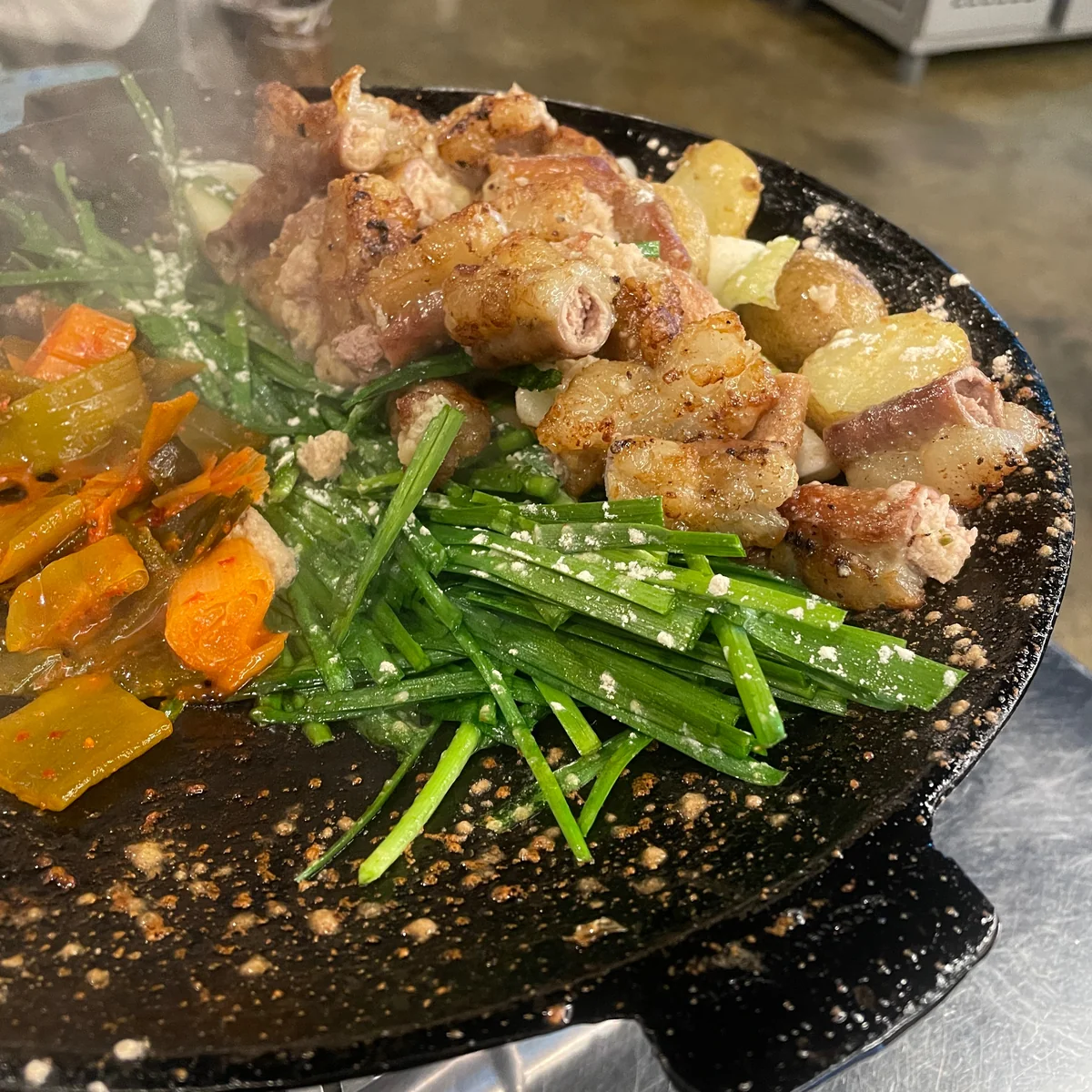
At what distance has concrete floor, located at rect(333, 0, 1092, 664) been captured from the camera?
614cm

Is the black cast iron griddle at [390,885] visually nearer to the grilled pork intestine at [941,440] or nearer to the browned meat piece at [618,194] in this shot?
the grilled pork intestine at [941,440]

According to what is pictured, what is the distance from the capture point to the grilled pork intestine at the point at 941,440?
78.7 inches

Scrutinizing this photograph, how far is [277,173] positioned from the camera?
8.89 ft

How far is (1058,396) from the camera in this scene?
16.2 ft

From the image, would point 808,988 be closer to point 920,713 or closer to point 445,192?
point 920,713

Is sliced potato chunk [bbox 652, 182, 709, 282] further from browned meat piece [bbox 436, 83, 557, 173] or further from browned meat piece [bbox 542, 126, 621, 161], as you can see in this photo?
browned meat piece [bbox 436, 83, 557, 173]

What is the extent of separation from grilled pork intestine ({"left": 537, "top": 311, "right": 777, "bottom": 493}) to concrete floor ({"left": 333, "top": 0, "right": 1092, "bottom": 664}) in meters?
4.02

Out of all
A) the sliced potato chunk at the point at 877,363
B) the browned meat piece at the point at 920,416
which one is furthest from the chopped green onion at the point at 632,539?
the sliced potato chunk at the point at 877,363

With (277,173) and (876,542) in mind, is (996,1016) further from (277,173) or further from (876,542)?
(277,173)

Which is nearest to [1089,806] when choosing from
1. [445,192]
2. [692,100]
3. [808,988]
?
[808,988]

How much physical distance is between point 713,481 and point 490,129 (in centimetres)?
135

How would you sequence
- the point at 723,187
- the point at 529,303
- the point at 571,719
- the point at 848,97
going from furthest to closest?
1. the point at 848,97
2. the point at 723,187
3. the point at 529,303
4. the point at 571,719

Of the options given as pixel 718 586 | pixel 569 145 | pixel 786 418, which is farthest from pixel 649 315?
pixel 569 145

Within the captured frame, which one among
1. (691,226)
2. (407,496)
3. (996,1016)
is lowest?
(996,1016)
